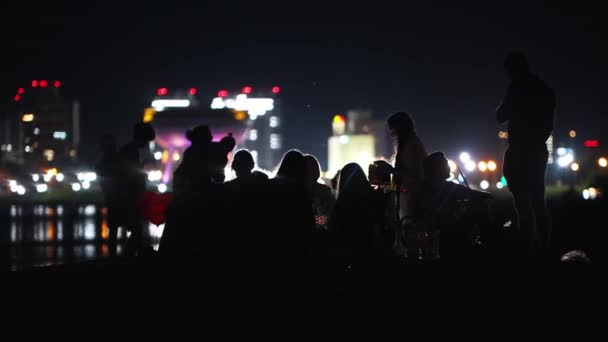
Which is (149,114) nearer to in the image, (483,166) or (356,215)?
(356,215)

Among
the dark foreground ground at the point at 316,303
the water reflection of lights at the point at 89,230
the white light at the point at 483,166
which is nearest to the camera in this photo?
the dark foreground ground at the point at 316,303

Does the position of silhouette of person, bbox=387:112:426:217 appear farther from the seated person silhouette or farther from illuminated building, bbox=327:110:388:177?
illuminated building, bbox=327:110:388:177

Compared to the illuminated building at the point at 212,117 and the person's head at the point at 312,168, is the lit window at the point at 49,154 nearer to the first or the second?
the illuminated building at the point at 212,117

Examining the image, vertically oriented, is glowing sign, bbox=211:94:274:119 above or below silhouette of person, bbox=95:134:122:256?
above

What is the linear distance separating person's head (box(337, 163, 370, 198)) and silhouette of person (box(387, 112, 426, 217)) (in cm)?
145

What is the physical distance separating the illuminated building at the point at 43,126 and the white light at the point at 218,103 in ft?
355

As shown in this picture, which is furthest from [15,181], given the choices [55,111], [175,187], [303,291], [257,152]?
[55,111]

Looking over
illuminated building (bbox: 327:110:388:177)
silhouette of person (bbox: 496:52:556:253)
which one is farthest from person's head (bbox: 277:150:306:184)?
illuminated building (bbox: 327:110:388:177)

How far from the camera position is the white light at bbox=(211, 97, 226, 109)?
32625 mm

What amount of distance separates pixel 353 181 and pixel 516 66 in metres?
2.16

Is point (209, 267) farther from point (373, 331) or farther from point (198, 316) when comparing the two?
point (373, 331)

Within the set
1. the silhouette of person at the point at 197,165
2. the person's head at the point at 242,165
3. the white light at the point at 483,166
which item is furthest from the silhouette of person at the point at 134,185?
the white light at the point at 483,166

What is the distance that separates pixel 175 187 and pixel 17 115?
136 m

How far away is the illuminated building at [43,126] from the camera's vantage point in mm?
135500
